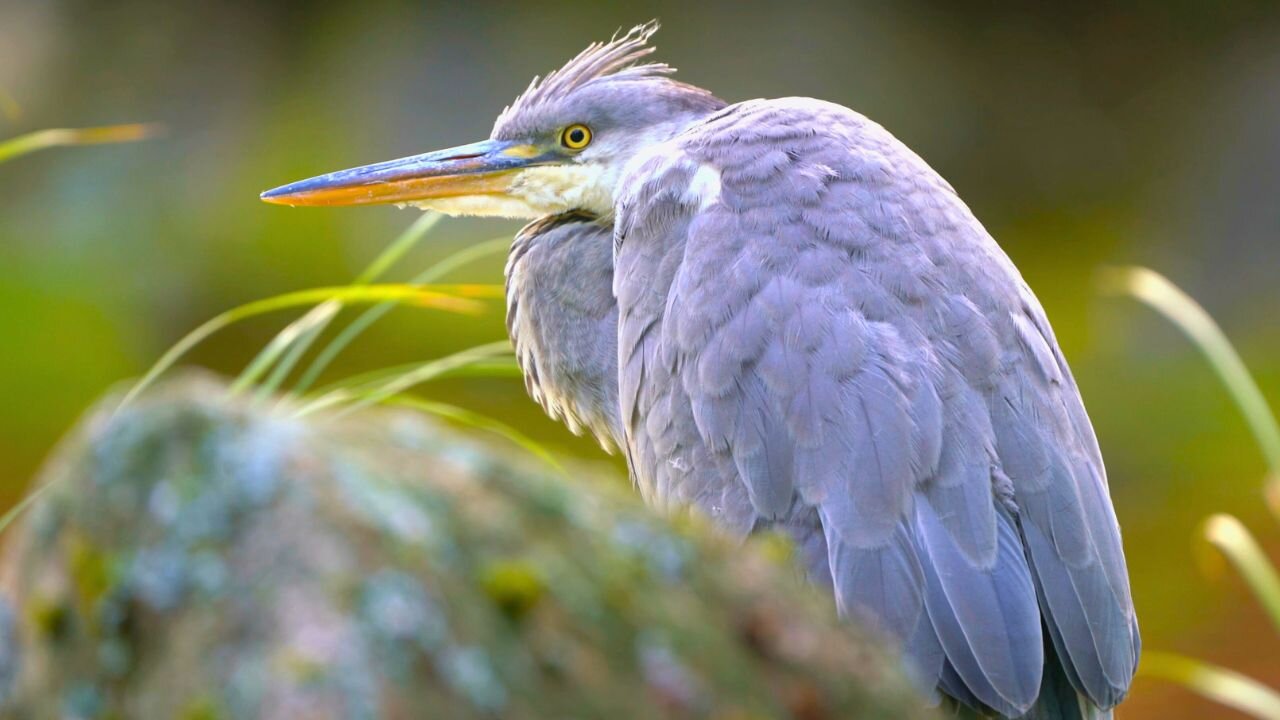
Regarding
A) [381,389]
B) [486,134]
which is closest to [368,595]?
[381,389]

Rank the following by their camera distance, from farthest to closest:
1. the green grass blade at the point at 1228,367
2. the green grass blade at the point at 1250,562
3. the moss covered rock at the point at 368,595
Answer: the green grass blade at the point at 1228,367 < the green grass blade at the point at 1250,562 < the moss covered rock at the point at 368,595

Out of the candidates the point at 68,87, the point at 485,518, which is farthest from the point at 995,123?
the point at 485,518

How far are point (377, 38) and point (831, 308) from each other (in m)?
5.59

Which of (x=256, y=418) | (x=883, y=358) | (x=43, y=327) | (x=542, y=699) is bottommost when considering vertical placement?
(x=43, y=327)

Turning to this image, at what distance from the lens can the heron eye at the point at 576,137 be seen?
3.30m

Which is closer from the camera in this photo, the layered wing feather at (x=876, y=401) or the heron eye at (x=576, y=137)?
the layered wing feather at (x=876, y=401)

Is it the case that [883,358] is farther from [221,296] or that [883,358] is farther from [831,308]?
[221,296]

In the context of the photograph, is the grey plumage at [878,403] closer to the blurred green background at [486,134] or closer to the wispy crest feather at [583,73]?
the wispy crest feather at [583,73]

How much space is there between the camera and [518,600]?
981mm

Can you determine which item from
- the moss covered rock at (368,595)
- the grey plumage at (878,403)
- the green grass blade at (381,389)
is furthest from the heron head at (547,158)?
the moss covered rock at (368,595)

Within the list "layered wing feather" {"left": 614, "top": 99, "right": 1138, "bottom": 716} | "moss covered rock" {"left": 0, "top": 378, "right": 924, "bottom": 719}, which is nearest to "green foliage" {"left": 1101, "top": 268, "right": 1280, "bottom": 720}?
"layered wing feather" {"left": 614, "top": 99, "right": 1138, "bottom": 716}

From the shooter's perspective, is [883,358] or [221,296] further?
[221,296]

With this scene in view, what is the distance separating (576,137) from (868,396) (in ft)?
4.16

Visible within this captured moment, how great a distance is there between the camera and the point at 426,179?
10.8 feet
